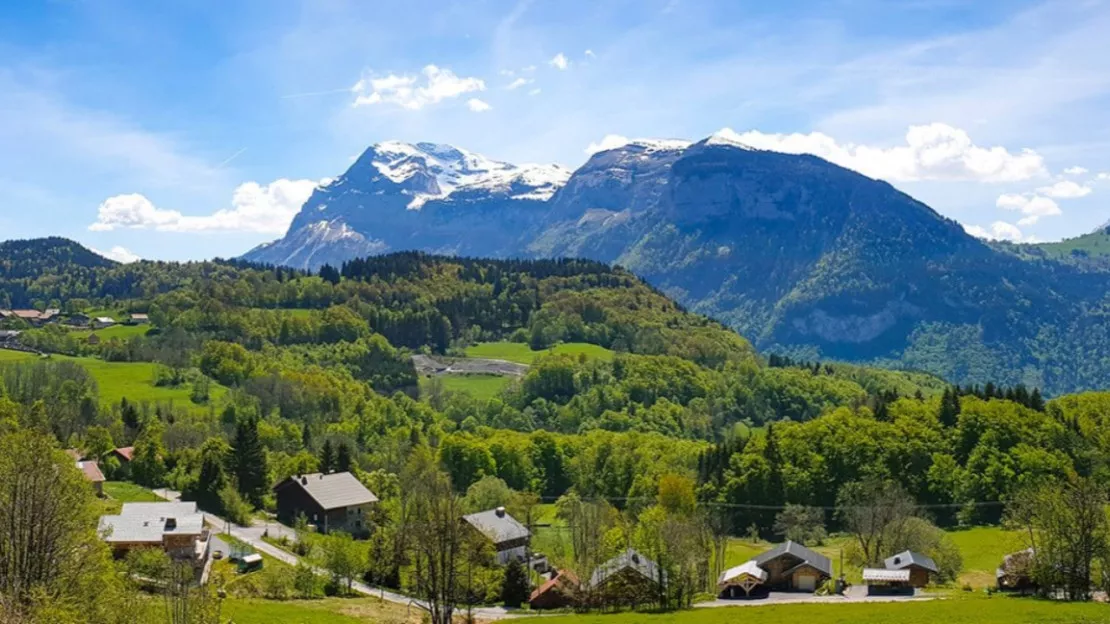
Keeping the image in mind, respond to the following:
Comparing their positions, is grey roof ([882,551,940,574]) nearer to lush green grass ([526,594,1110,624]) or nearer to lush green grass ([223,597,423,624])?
lush green grass ([526,594,1110,624])

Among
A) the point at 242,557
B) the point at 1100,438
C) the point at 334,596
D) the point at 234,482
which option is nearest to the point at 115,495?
the point at 234,482

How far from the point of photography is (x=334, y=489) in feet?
352

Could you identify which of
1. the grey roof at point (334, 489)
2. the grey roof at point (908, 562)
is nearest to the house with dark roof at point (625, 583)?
the grey roof at point (908, 562)

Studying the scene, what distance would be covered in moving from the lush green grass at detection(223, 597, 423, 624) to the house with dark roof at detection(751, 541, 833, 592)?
3101cm

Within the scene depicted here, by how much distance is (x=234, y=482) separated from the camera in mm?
105750

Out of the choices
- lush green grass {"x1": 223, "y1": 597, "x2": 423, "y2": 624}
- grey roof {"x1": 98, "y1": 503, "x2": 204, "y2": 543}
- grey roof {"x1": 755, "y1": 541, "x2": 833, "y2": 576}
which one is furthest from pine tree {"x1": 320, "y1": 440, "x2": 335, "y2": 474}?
grey roof {"x1": 755, "y1": 541, "x2": 833, "y2": 576}

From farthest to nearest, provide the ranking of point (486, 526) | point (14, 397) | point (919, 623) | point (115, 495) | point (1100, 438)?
point (14, 397)
point (1100, 438)
point (115, 495)
point (486, 526)
point (919, 623)

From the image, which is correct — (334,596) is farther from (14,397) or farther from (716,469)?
(14,397)

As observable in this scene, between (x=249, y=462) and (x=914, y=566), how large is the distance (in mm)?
69862

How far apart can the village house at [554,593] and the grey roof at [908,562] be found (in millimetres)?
25088

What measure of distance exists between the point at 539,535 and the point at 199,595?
70486 mm

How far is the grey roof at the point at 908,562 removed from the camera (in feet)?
248

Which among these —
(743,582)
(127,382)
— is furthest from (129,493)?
(127,382)

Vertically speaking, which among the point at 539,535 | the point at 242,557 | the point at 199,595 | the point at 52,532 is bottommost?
the point at 539,535
